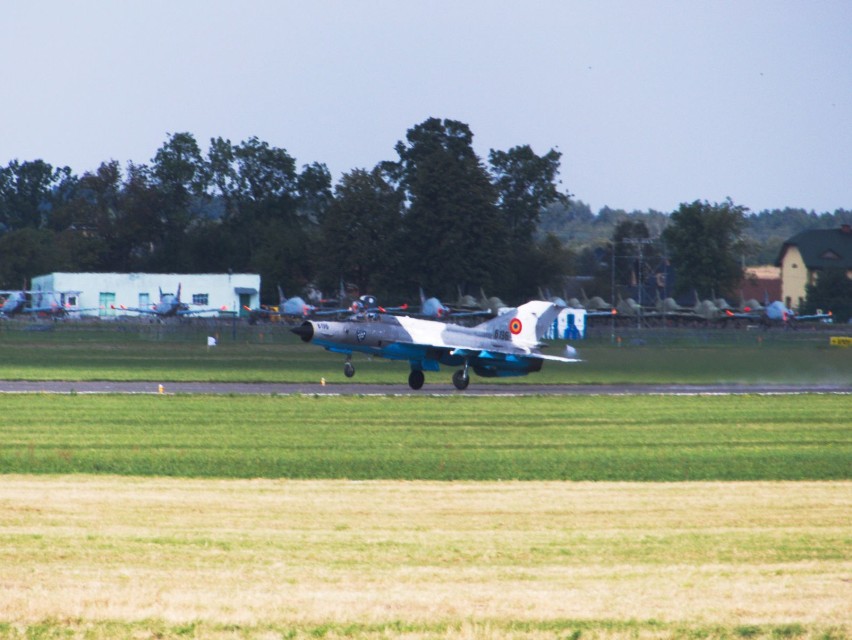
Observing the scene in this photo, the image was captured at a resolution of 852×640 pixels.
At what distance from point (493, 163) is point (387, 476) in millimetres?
92490

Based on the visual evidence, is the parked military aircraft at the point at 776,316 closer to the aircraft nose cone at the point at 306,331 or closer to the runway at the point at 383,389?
the runway at the point at 383,389

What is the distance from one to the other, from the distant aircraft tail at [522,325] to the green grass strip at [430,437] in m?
4.51

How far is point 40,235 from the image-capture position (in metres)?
105

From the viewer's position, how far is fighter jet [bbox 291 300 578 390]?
33.5m

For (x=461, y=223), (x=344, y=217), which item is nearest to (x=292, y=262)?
(x=344, y=217)

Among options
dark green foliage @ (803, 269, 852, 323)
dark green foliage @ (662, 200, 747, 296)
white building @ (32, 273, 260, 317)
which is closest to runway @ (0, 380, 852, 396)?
white building @ (32, 273, 260, 317)

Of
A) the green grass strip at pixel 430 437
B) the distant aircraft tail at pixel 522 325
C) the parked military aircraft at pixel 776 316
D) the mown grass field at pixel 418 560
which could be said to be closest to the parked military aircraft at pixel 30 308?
the parked military aircraft at pixel 776 316

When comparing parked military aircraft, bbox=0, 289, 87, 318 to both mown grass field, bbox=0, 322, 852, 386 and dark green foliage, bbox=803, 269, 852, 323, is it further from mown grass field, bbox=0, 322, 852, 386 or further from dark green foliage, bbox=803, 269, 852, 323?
dark green foliage, bbox=803, 269, 852, 323

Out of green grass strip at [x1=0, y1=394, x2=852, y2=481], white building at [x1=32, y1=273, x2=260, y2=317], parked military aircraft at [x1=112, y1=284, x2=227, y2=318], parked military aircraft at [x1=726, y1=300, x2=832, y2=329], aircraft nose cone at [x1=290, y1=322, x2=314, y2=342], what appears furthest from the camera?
white building at [x1=32, y1=273, x2=260, y2=317]

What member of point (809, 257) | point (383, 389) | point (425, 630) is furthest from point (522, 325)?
point (809, 257)

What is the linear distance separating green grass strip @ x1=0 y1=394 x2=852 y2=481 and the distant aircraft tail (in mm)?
4510

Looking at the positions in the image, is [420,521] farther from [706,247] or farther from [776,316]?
[706,247]

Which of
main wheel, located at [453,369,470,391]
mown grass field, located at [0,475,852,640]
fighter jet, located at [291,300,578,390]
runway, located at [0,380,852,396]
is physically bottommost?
mown grass field, located at [0,475,852,640]

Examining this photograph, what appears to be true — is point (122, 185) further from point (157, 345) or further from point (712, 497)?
point (712, 497)
